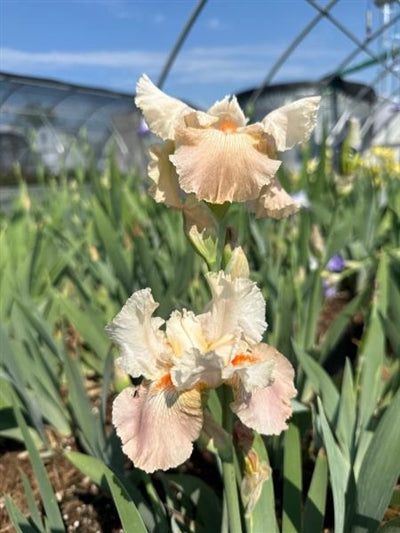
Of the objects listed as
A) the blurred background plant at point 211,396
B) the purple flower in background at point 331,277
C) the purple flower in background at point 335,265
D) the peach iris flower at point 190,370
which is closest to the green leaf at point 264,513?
the blurred background plant at point 211,396

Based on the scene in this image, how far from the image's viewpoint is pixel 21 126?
8156mm

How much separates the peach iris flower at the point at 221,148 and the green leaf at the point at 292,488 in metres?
0.36

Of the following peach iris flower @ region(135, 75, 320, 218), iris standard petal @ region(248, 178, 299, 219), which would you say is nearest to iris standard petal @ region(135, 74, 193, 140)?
peach iris flower @ region(135, 75, 320, 218)

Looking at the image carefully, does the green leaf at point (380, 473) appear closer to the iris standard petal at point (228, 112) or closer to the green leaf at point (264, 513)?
the green leaf at point (264, 513)

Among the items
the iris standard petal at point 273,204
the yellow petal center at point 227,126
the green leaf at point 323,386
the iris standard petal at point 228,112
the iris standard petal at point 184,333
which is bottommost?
the green leaf at point 323,386

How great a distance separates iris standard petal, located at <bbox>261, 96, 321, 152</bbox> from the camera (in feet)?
2.10

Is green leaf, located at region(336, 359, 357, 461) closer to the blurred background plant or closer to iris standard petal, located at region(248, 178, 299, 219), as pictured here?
the blurred background plant

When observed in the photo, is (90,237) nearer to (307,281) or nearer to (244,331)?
(307,281)

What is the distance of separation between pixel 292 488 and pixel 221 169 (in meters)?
0.49

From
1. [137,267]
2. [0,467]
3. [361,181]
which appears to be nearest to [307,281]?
[137,267]

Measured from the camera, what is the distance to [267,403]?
56cm

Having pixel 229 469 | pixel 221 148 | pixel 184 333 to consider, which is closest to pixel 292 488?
pixel 229 469

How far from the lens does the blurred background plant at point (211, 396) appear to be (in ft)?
2.51

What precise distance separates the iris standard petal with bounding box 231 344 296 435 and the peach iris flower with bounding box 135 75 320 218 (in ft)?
0.51
